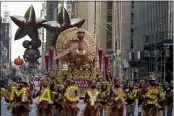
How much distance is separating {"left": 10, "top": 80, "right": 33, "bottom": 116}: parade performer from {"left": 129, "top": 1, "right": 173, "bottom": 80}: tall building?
121 feet

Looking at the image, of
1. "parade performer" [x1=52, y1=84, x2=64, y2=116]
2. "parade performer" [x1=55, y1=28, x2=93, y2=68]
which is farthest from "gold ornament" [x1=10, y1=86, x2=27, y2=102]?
"parade performer" [x1=55, y1=28, x2=93, y2=68]

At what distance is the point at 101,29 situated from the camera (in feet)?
379

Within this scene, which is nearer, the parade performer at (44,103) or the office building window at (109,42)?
the parade performer at (44,103)

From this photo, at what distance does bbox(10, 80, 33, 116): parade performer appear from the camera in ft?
59.9

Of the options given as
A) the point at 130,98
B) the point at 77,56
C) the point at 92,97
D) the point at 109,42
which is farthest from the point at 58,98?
the point at 109,42

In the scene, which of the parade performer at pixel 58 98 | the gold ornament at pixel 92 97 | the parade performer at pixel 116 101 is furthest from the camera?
the parade performer at pixel 58 98

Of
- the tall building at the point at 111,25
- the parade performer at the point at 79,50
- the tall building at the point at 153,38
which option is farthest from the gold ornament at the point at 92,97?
the tall building at the point at 111,25

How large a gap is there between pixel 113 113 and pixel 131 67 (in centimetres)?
6281

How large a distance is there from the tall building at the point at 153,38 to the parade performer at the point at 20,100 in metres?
36.8

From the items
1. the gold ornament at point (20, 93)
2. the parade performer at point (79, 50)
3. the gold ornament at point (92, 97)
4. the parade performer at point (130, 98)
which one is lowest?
the parade performer at point (130, 98)

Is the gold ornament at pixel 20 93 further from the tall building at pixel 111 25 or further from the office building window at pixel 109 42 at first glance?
the office building window at pixel 109 42

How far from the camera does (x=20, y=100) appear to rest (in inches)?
719

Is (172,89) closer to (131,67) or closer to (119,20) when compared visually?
(131,67)

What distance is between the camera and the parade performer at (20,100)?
18266 millimetres
